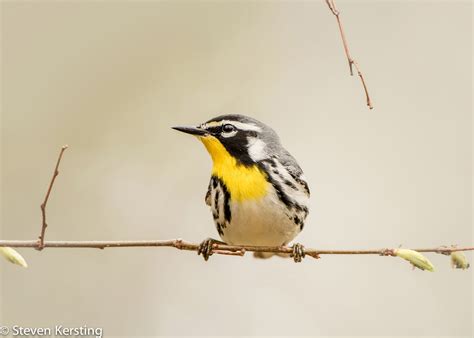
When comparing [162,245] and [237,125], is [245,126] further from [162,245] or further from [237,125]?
[162,245]

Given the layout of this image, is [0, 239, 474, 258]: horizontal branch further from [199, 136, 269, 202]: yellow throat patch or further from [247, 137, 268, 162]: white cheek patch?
[247, 137, 268, 162]: white cheek patch

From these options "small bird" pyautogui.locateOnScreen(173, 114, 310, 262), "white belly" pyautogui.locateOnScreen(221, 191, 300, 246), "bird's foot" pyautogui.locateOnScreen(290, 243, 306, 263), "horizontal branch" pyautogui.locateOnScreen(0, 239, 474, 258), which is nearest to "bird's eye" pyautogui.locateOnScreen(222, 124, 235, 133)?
"small bird" pyautogui.locateOnScreen(173, 114, 310, 262)

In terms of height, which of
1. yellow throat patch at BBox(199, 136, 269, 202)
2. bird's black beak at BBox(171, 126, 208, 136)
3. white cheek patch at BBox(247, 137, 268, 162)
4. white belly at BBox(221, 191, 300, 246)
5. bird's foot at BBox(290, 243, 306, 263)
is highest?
bird's black beak at BBox(171, 126, 208, 136)

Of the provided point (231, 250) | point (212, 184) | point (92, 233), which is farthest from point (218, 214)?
point (92, 233)

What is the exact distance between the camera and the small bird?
14.3 ft

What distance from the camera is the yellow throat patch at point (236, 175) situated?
4.35 metres

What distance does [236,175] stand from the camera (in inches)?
174

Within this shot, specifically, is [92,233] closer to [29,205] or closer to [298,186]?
[29,205]

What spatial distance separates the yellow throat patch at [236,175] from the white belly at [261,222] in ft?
0.17

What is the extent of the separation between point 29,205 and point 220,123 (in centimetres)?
306

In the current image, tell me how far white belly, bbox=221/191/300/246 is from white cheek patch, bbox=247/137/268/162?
278 mm

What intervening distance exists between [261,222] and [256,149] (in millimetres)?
507

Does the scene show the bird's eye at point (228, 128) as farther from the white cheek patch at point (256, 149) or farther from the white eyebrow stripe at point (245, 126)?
the white cheek patch at point (256, 149)

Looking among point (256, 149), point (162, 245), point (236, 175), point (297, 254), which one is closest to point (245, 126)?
point (256, 149)
